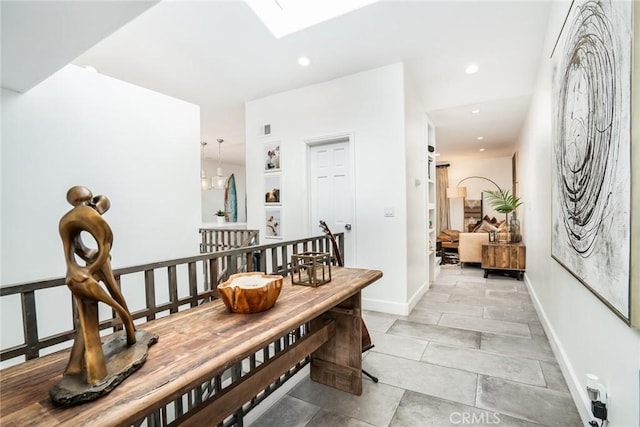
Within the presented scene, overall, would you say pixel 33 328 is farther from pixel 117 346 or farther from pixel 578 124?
pixel 578 124

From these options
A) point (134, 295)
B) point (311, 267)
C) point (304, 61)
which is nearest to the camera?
point (311, 267)

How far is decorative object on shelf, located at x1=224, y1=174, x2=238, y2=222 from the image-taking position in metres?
8.46

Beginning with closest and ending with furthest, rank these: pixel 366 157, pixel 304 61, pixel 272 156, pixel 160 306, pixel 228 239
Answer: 1. pixel 160 306
2. pixel 304 61
3. pixel 366 157
4. pixel 272 156
5. pixel 228 239

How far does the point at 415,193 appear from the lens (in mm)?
3664

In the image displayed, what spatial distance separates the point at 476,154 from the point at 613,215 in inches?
296

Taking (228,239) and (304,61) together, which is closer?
(304,61)

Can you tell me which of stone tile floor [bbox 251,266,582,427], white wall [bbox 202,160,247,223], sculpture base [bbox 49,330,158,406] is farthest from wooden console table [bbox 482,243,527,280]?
white wall [bbox 202,160,247,223]

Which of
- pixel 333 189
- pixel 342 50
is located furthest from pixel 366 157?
pixel 342 50

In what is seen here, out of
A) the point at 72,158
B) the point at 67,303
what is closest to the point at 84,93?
the point at 72,158

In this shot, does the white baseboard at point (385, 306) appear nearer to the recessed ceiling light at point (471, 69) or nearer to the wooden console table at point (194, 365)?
the wooden console table at point (194, 365)

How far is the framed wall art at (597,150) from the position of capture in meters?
1.05

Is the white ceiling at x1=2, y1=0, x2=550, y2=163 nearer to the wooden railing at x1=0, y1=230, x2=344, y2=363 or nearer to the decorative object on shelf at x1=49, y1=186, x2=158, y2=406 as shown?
the wooden railing at x1=0, y1=230, x2=344, y2=363

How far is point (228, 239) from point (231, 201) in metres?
4.14

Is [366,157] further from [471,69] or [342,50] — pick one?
[471,69]
